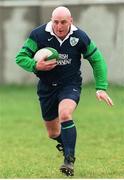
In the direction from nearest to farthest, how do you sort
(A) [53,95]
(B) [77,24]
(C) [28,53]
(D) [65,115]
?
1. (D) [65,115]
2. (C) [28,53]
3. (A) [53,95]
4. (B) [77,24]

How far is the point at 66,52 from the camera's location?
970cm

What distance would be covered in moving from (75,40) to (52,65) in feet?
1.41

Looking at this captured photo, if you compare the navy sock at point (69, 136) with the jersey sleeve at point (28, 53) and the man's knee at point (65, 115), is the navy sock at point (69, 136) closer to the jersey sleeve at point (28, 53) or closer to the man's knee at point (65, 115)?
the man's knee at point (65, 115)

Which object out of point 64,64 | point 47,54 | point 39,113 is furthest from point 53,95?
point 39,113

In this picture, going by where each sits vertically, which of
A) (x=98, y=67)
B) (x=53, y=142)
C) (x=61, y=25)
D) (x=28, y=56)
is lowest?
(x=53, y=142)

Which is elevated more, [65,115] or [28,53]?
[28,53]

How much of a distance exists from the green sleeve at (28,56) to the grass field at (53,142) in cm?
124

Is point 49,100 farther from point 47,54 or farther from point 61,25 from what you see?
point 61,25

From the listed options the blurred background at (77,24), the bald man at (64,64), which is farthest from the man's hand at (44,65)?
the blurred background at (77,24)

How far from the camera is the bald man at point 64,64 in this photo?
9422 mm

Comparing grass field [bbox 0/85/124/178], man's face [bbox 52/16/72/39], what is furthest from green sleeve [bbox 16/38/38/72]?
grass field [bbox 0/85/124/178]

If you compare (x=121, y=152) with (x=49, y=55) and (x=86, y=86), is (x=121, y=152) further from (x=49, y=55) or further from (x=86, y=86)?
(x=86, y=86)

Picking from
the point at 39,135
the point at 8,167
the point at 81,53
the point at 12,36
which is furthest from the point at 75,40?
the point at 12,36

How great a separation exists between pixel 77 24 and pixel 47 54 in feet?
51.9
